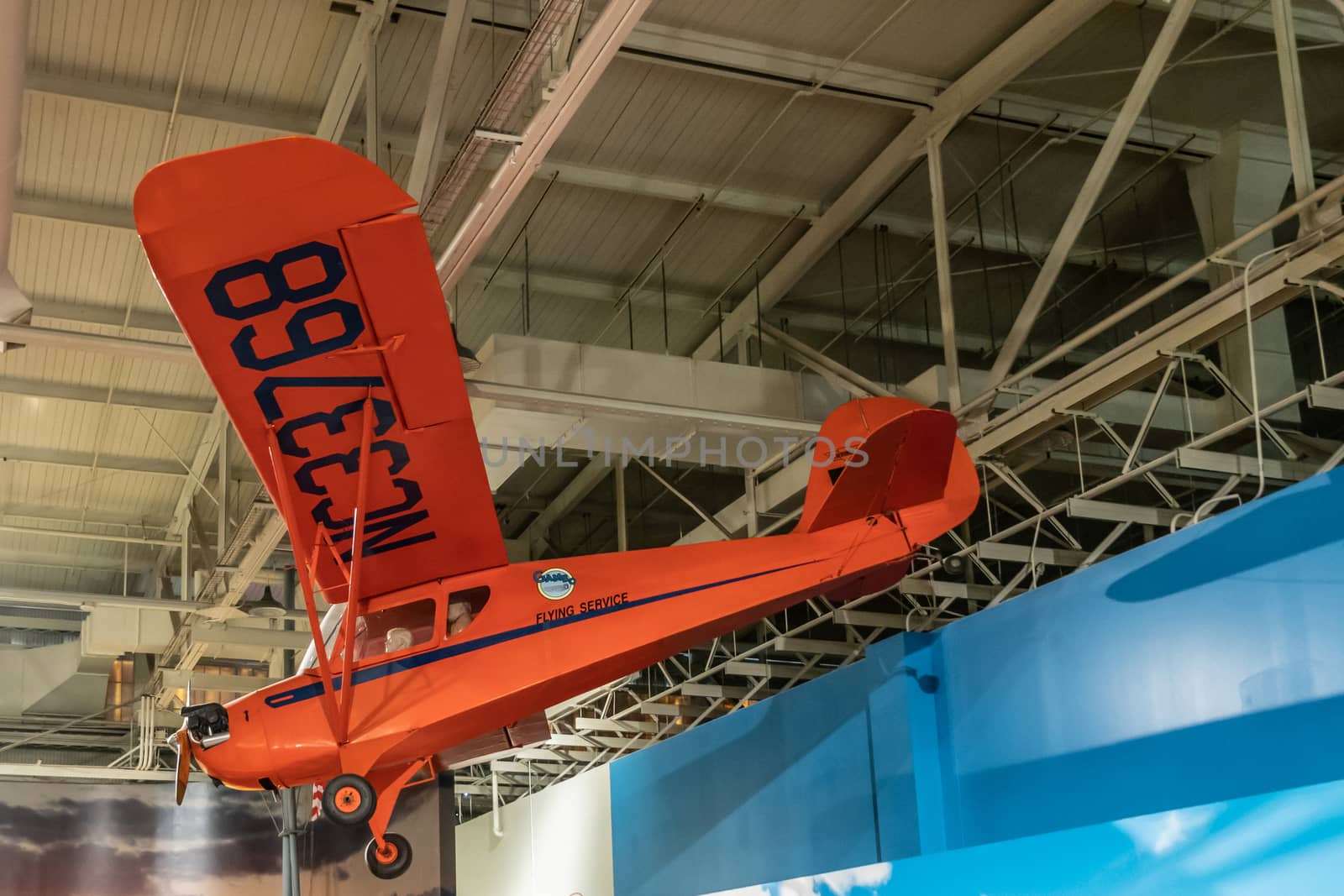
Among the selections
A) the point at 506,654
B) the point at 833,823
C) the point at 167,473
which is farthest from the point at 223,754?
the point at 167,473

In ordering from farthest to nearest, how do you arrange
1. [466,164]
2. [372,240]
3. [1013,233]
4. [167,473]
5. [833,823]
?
1. [167,473]
2. [1013,233]
3. [833,823]
4. [466,164]
5. [372,240]

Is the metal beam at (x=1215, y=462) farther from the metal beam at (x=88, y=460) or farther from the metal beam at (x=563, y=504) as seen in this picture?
the metal beam at (x=88, y=460)

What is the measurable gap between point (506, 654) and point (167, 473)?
9.05 meters

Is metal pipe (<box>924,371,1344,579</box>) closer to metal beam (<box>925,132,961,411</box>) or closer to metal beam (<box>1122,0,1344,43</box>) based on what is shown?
metal beam (<box>925,132,961,411</box>)

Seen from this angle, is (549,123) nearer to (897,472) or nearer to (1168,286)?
(897,472)

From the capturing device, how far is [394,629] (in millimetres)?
6461

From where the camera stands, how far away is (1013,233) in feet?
37.3

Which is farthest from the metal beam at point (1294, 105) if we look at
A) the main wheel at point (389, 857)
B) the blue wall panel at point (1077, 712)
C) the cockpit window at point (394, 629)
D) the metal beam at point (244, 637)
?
the metal beam at point (244, 637)

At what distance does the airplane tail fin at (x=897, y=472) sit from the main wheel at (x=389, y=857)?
2.57 m

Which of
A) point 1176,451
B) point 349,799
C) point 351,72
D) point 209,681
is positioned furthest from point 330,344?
point 209,681

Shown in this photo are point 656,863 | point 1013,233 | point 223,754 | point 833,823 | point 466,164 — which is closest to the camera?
point 223,754

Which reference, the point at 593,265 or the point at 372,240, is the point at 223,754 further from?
the point at 593,265

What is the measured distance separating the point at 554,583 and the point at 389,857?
5.14 ft

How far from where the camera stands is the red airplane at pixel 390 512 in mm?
4980
